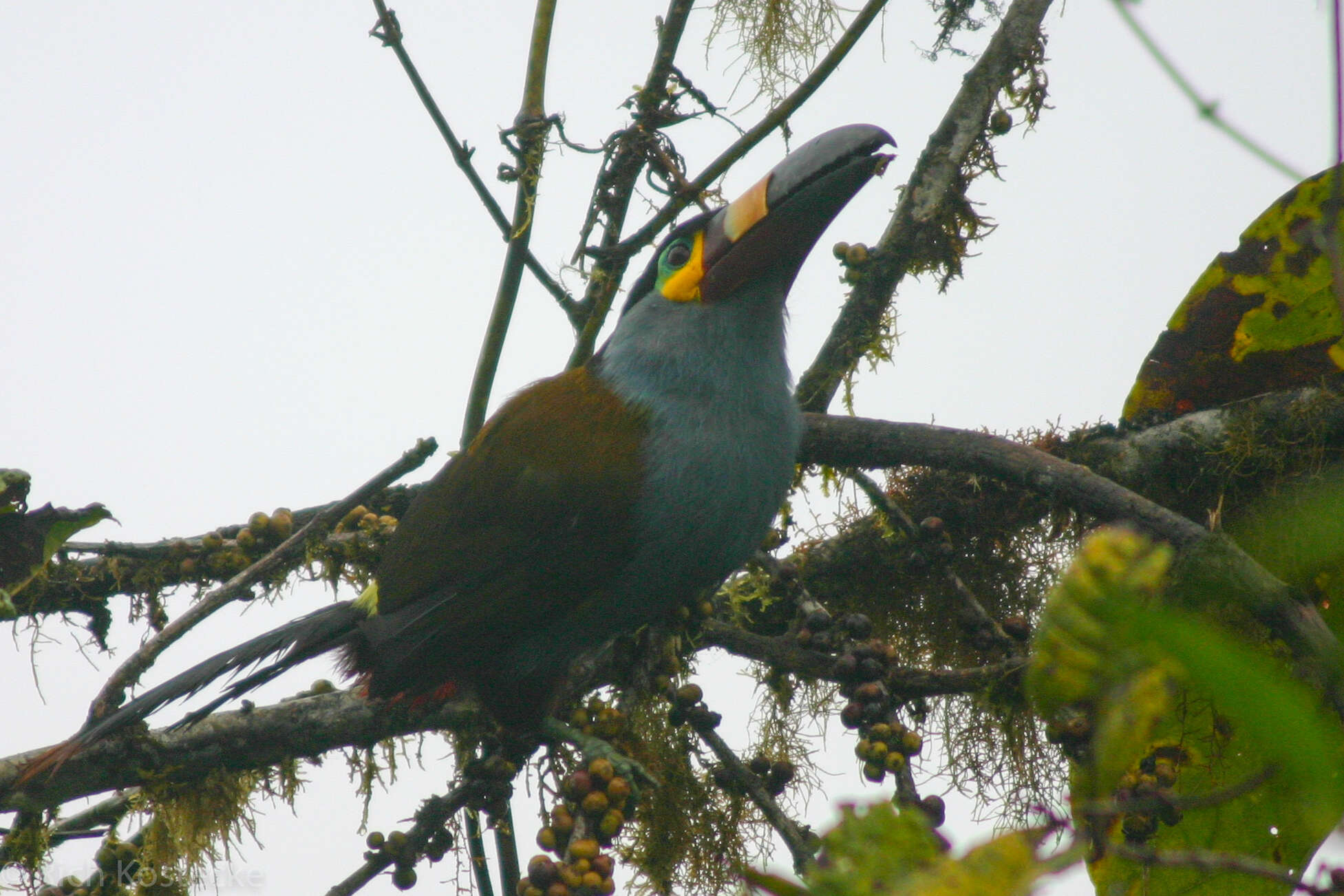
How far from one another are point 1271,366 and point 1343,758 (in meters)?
2.27

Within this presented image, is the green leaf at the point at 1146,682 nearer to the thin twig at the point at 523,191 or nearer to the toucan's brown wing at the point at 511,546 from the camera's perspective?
the toucan's brown wing at the point at 511,546

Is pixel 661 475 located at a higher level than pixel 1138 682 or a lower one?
higher

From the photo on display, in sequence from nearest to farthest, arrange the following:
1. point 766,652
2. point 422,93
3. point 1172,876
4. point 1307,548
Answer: point 1307,548 < point 1172,876 < point 766,652 < point 422,93

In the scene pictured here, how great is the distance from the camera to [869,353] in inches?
114

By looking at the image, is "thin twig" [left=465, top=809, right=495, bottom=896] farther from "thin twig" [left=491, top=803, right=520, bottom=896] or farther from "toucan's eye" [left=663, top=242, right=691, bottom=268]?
"toucan's eye" [left=663, top=242, right=691, bottom=268]

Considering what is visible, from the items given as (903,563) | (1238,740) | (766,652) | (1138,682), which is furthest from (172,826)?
(1138,682)

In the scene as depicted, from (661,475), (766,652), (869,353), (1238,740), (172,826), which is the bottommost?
(1238,740)

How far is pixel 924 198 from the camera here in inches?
115

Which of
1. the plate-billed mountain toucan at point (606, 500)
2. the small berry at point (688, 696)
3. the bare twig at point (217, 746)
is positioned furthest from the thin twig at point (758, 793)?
the bare twig at point (217, 746)

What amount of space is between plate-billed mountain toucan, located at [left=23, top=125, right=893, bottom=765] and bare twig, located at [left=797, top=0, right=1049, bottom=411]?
200 mm

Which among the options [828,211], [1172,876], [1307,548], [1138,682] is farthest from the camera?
[828,211]

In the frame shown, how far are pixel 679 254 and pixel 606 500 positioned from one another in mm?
749

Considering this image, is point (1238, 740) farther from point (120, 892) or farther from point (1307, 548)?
point (120, 892)

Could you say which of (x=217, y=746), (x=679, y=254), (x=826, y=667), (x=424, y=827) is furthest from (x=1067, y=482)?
(x=217, y=746)
